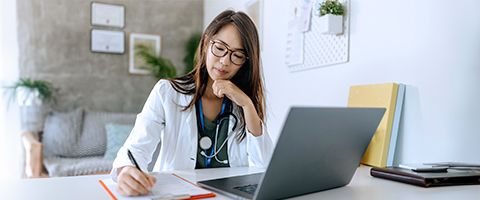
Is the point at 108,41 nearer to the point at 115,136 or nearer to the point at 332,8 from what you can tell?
the point at 115,136

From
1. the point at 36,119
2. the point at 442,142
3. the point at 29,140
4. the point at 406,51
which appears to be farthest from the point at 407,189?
the point at 36,119

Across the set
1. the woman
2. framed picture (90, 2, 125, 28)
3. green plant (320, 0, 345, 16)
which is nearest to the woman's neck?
the woman

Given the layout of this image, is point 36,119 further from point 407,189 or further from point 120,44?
point 407,189

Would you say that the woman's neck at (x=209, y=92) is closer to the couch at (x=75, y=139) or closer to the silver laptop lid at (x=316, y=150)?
the silver laptop lid at (x=316, y=150)

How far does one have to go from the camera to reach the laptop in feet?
2.20

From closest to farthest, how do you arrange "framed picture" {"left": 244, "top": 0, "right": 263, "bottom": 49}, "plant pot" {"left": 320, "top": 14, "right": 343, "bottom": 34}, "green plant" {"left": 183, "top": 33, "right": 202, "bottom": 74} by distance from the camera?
"plant pot" {"left": 320, "top": 14, "right": 343, "bottom": 34} < "framed picture" {"left": 244, "top": 0, "right": 263, "bottom": 49} < "green plant" {"left": 183, "top": 33, "right": 202, "bottom": 74}

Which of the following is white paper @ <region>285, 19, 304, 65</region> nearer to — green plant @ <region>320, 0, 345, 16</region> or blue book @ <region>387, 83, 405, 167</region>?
green plant @ <region>320, 0, 345, 16</region>

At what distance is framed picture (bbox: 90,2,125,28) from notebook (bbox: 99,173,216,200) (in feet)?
9.20

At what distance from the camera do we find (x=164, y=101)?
1270 mm

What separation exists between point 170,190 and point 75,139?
2.55 m

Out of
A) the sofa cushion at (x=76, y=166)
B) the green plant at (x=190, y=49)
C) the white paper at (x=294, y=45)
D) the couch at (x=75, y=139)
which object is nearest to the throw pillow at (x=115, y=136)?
the couch at (x=75, y=139)

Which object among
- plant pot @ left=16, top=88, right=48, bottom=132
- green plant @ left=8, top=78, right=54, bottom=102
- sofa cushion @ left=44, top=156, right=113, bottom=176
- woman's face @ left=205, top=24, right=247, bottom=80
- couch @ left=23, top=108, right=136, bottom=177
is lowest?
sofa cushion @ left=44, top=156, right=113, bottom=176

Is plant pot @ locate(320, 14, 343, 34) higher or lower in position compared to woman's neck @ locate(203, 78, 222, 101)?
higher

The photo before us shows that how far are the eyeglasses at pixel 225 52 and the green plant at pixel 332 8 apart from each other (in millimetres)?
642
